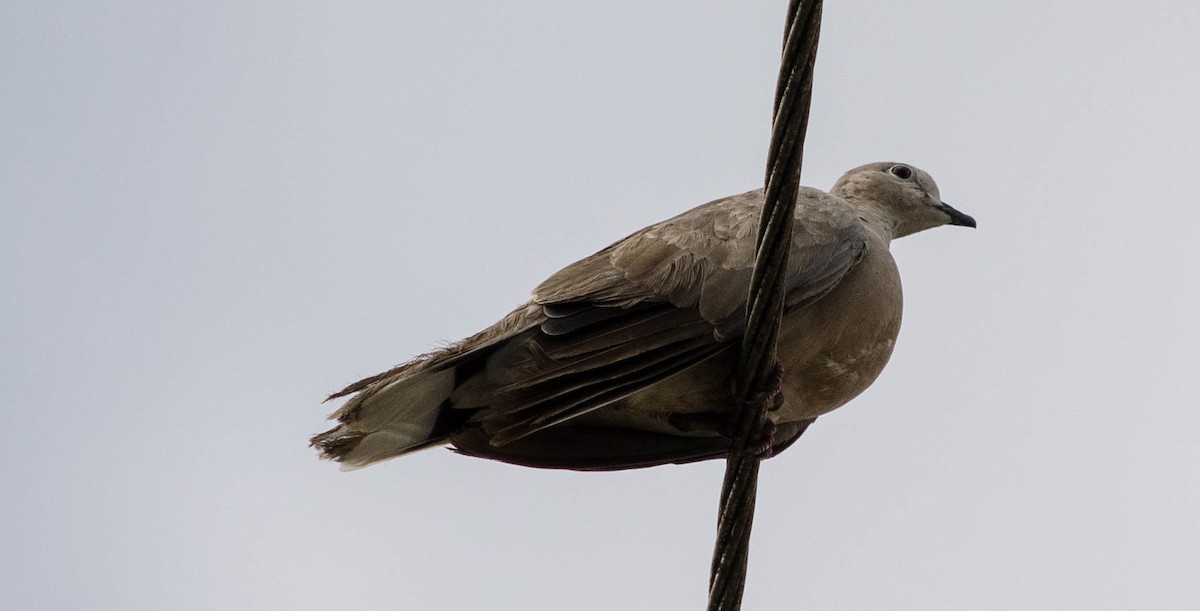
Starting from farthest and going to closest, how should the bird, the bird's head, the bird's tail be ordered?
the bird's head → the bird's tail → the bird

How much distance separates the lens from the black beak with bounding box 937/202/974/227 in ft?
18.5

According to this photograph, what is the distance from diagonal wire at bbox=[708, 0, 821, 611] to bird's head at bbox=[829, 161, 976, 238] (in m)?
2.48

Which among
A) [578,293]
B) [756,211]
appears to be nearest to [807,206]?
[756,211]

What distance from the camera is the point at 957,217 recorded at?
5660mm

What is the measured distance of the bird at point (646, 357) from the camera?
3756 mm

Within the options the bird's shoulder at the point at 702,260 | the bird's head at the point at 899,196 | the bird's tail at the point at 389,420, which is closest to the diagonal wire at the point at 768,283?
the bird's shoulder at the point at 702,260

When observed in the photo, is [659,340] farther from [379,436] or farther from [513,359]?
[379,436]

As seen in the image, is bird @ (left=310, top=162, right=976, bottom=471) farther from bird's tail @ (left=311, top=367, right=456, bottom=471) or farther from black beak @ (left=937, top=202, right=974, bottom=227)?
black beak @ (left=937, top=202, right=974, bottom=227)

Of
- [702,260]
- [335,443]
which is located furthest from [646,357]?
[335,443]

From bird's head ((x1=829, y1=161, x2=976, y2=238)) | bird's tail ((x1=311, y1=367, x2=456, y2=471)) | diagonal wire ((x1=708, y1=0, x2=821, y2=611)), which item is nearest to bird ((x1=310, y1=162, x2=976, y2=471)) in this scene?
bird's tail ((x1=311, y1=367, x2=456, y2=471))

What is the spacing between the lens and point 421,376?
3912 mm

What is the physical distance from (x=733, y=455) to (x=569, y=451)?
47.2 inches

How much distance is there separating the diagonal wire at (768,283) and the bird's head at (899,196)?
248 centimetres

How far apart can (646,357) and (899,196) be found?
7.31 ft
